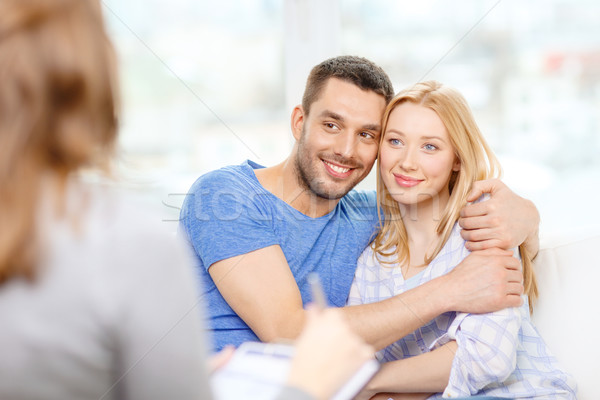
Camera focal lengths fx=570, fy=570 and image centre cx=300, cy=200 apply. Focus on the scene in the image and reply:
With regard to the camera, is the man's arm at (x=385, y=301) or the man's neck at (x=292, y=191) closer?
the man's arm at (x=385, y=301)

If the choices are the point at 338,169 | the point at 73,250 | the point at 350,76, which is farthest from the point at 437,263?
the point at 73,250

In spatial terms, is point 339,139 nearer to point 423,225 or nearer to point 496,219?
point 423,225

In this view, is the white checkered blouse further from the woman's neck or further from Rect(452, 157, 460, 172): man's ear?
Rect(452, 157, 460, 172): man's ear

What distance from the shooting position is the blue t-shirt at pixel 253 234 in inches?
57.3

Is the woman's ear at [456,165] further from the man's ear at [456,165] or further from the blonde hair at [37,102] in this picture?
the blonde hair at [37,102]

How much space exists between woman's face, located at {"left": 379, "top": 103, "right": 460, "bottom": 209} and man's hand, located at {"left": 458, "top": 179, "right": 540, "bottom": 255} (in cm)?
11

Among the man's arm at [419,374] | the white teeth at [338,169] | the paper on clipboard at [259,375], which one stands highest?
the white teeth at [338,169]

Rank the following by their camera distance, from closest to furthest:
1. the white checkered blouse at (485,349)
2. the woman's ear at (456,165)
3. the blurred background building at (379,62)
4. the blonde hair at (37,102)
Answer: the blonde hair at (37,102)
the white checkered blouse at (485,349)
the woman's ear at (456,165)
the blurred background building at (379,62)

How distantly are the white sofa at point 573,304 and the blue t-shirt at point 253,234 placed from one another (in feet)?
1.62

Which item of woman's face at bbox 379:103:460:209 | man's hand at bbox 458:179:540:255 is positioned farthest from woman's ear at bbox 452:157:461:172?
man's hand at bbox 458:179:540:255

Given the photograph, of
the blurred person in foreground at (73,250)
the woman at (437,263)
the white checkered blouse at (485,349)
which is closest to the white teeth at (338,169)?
the woman at (437,263)

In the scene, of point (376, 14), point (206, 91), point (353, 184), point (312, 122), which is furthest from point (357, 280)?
point (376, 14)

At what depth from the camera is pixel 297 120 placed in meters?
1.80

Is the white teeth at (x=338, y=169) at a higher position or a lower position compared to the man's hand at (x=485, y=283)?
higher
